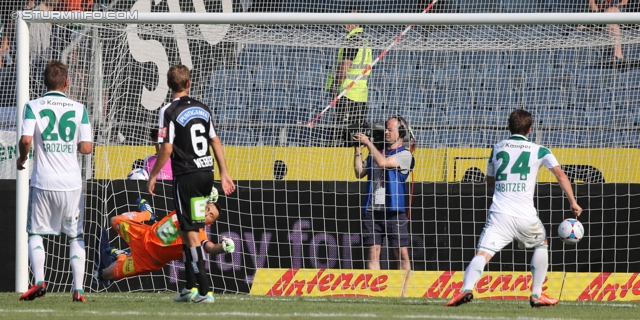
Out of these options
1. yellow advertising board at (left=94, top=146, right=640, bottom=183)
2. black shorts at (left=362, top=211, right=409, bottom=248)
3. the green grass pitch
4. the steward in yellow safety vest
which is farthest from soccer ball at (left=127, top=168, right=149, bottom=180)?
the steward in yellow safety vest

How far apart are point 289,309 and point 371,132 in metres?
3.88

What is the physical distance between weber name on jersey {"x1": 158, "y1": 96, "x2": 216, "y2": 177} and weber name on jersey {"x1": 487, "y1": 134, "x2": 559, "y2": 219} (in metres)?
2.36

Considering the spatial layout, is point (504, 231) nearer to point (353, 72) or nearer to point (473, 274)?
point (473, 274)

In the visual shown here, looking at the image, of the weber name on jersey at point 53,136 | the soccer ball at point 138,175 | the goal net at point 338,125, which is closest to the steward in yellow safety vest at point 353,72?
the goal net at point 338,125

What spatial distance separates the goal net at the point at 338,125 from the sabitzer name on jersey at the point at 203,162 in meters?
2.61

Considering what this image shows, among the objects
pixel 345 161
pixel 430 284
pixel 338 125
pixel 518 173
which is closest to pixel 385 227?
pixel 430 284

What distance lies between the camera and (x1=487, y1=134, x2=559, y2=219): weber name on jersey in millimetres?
7809

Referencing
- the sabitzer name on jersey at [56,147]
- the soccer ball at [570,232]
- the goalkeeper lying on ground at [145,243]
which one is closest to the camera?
the sabitzer name on jersey at [56,147]

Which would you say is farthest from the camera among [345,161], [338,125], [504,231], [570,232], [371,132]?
[338,125]

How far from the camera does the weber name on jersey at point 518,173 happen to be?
7.81 m

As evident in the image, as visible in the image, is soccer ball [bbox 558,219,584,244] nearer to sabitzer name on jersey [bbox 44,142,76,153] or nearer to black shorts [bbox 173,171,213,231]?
black shorts [bbox 173,171,213,231]

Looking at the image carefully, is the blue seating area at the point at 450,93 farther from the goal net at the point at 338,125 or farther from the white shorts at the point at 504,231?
the white shorts at the point at 504,231

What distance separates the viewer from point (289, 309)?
7199mm

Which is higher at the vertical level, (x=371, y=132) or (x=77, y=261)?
(x=371, y=132)
